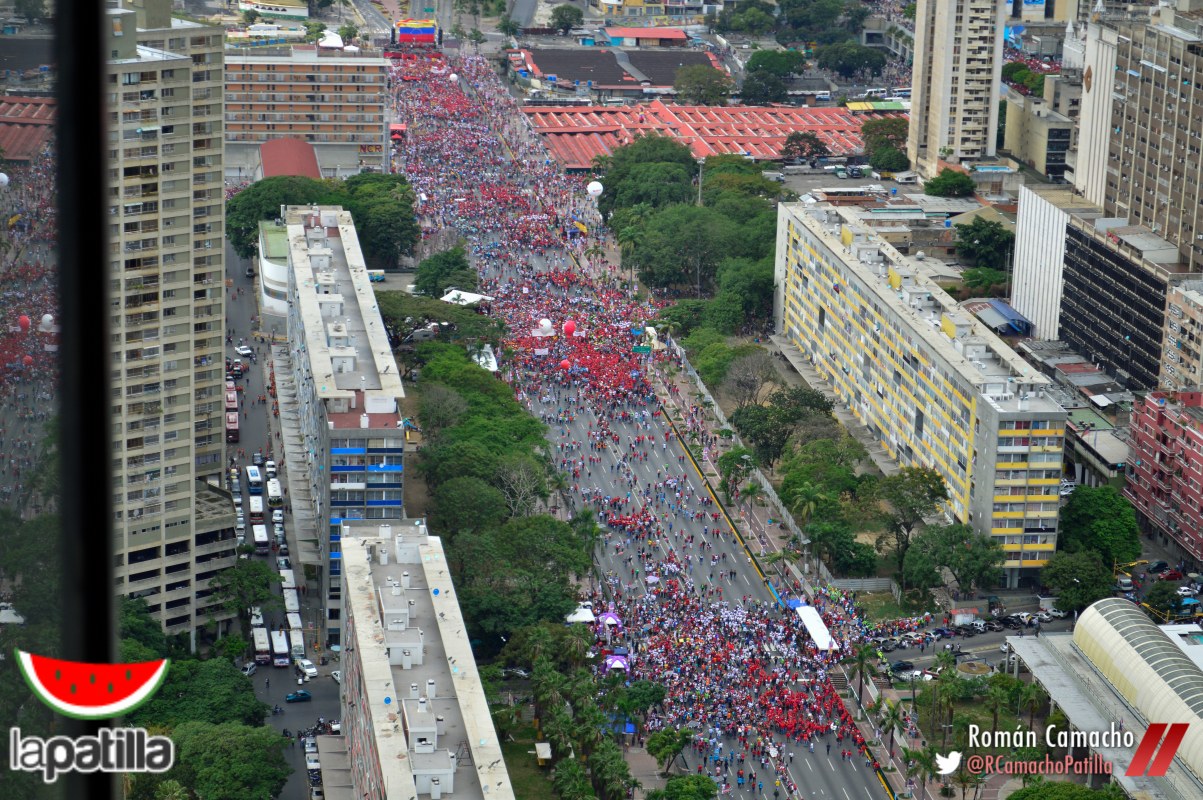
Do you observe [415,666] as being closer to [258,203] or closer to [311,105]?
[258,203]

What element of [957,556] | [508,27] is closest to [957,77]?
[508,27]

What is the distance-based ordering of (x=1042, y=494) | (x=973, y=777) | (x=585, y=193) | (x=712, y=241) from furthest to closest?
(x=585, y=193) → (x=712, y=241) → (x=1042, y=494) → (x=973, y=777)

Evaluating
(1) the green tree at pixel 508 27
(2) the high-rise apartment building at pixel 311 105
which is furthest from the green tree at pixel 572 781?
(1) the green tree at pixel 508 27

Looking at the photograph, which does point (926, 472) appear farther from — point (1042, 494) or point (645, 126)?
point (645, 126)

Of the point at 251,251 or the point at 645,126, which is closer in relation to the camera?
the point at 251,251

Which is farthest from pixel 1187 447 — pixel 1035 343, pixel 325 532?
pixel 325 532

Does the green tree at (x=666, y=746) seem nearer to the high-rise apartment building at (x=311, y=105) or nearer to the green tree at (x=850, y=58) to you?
the high-rise apartment building at (x=311, y=105)

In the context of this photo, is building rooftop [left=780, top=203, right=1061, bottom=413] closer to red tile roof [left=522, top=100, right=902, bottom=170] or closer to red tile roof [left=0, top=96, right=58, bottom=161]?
red tile roof [left=522, top=100, right=902, bottom=170]
